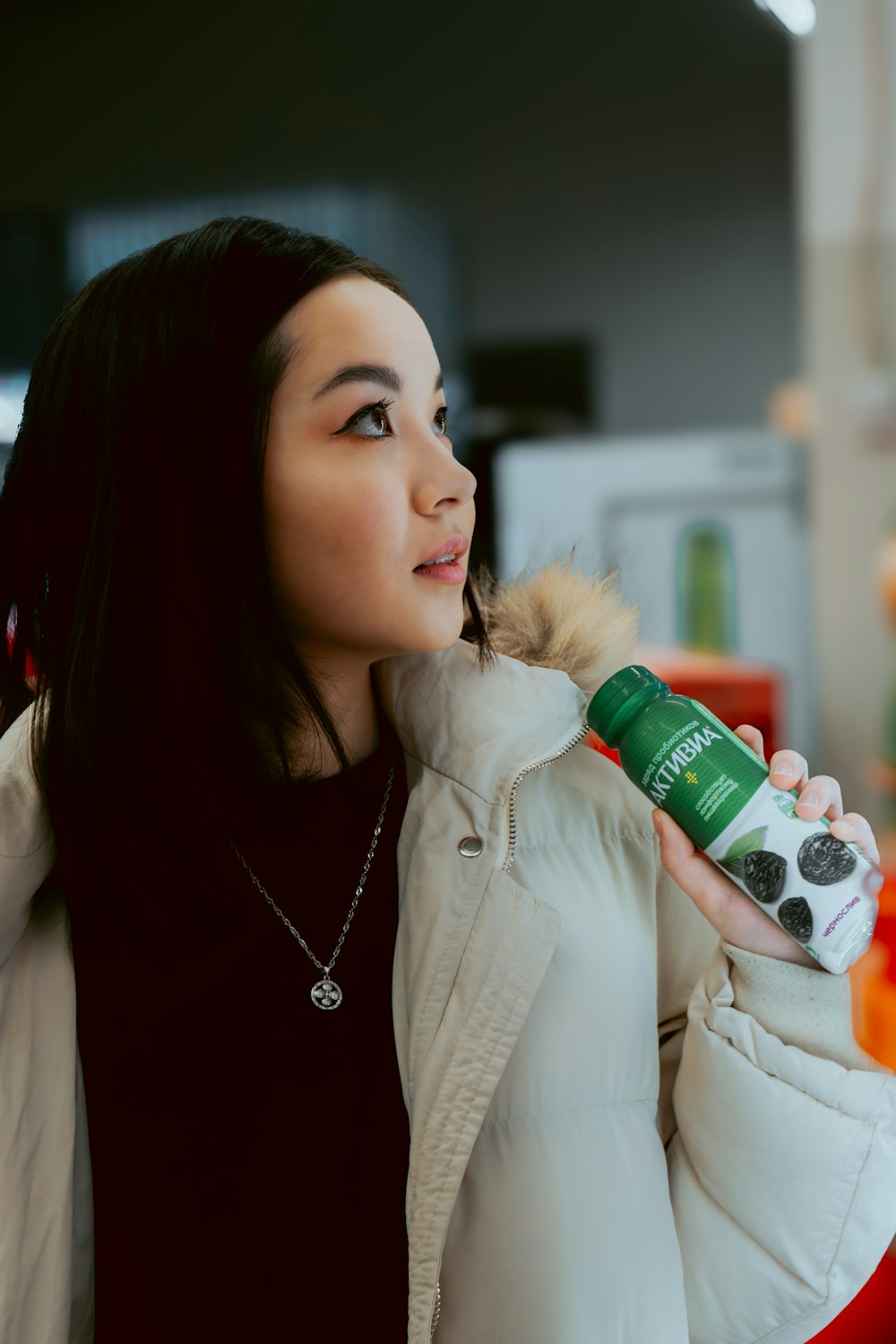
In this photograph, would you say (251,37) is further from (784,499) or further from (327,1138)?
(327,1138)

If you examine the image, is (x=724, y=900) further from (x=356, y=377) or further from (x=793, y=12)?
(x=793, y=12)

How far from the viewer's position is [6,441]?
3.03ft

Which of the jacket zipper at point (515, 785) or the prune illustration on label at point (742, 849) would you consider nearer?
the prune illustration on label at point (742, 849)

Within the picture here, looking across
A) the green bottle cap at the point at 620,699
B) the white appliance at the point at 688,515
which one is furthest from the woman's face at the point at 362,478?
the white appliance at the point at 688,515

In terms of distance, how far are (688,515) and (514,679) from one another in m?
2.09

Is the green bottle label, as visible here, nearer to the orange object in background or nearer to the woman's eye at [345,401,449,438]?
the woman's eye at [345,401,449,438]

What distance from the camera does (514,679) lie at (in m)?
0.79

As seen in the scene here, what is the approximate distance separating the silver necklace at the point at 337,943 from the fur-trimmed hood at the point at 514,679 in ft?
0.22

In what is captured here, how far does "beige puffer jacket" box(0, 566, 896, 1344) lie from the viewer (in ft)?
2.25

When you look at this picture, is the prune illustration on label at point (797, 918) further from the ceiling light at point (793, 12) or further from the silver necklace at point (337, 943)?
the ceiling light at point (793, 12)

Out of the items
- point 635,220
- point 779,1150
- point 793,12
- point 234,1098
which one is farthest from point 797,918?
point 635,220

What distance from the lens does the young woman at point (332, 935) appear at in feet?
2.30

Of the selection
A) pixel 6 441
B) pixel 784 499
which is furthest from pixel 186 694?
pixel 784 499

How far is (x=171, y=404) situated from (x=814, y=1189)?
0.58 m
